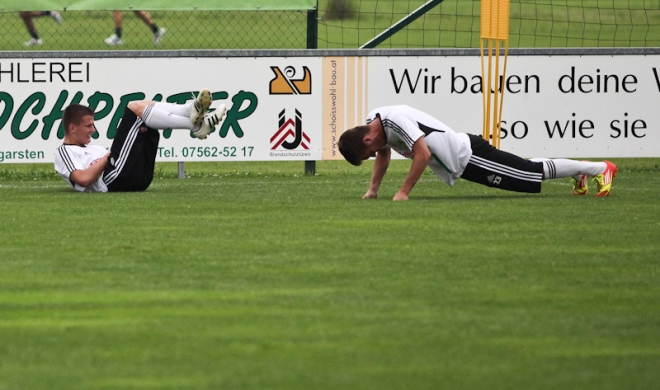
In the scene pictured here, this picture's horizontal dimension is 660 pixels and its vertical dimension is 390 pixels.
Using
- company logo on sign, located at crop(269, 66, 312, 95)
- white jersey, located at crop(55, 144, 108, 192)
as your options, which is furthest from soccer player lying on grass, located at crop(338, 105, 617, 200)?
company logo on sign, located at crop(269, 66, 312, 95)

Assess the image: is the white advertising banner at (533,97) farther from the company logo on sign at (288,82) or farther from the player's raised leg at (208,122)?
the player's raised leg at (208,122)

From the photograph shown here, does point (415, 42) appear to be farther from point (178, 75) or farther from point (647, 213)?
point (647, 213)

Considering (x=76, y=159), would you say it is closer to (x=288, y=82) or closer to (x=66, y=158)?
(x=66, y=158)

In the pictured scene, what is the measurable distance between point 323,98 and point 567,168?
4255mm

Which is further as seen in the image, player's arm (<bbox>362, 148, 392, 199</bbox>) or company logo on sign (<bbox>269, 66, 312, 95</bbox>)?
company logo on sign (<bbox>269, 66, 312, 95</bbox>)

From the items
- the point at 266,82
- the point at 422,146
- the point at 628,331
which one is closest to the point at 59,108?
the point at 266,82

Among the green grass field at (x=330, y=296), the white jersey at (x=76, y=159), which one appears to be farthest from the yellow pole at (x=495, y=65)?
the white jersey at (x=76, y=159)

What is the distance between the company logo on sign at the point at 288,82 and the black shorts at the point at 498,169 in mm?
3913

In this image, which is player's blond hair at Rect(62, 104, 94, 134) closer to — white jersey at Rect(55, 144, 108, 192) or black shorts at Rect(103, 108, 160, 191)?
white jersey at Rect(55, 144, 108, 192)

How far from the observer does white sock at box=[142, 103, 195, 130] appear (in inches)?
406

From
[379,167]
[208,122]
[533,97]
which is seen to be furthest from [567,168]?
[533,97]

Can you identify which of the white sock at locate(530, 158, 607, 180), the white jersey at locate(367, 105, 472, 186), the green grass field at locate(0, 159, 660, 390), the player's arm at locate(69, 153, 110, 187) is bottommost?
the green grass field at locate(0, 159, 660, 390)

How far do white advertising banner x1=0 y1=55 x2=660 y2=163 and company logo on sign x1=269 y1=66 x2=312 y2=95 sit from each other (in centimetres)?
1

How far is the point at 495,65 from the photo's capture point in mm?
13812
